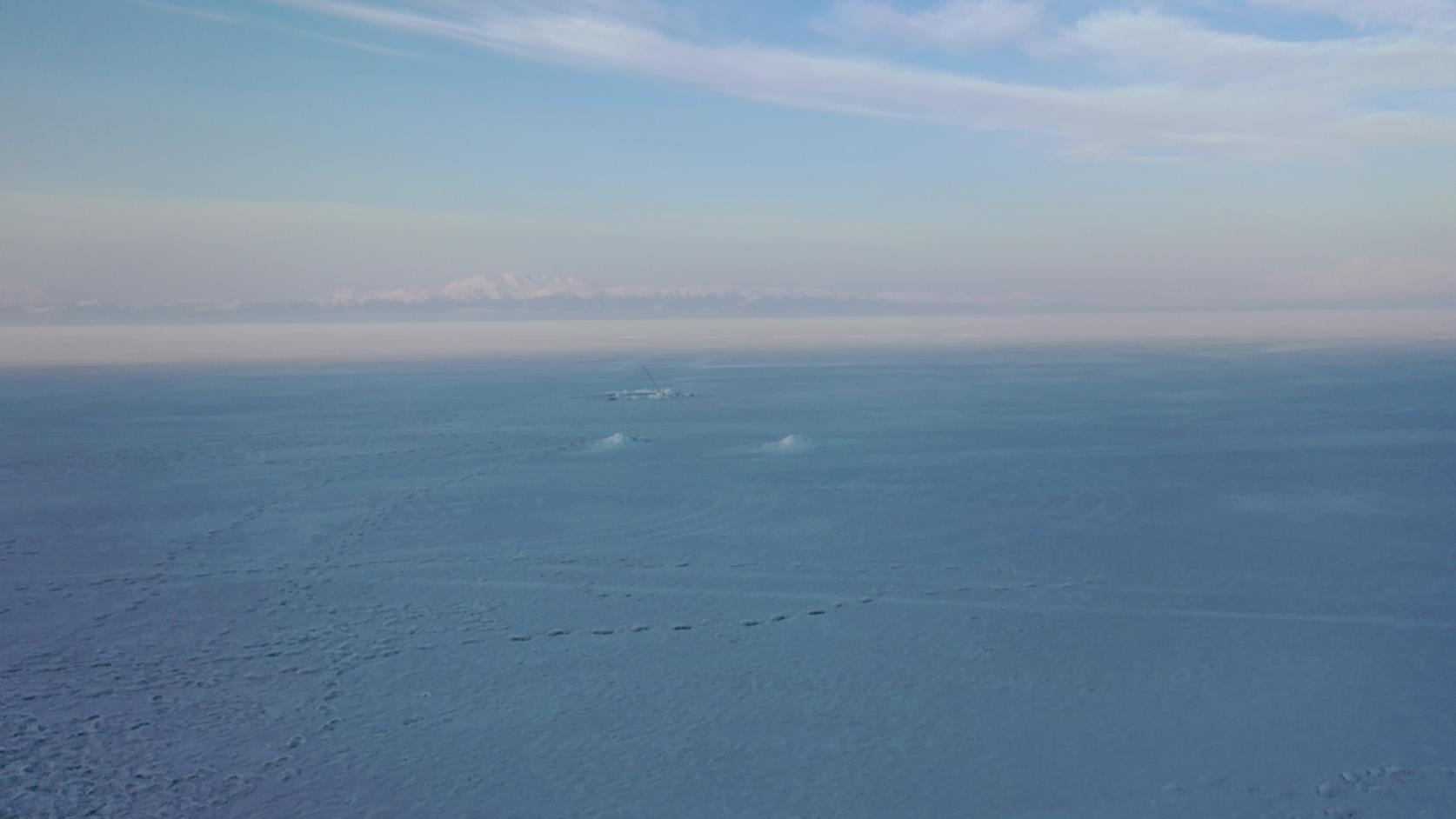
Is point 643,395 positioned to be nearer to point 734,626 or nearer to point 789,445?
point 789,445

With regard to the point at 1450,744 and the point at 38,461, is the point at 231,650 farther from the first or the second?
the point at 38,461

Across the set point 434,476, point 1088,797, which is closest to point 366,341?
point 434,476

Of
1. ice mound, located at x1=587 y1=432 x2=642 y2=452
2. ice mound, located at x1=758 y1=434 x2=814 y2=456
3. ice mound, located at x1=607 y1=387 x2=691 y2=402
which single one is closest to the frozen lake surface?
ice mound, located at x1=587 y1=432 x2=642 y2=452

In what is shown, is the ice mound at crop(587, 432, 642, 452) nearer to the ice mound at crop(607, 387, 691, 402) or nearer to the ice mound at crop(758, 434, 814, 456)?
the ice mound at crop(758, 434, 814, 456)

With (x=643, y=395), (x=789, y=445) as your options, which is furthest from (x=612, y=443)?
(x=643, y=395)

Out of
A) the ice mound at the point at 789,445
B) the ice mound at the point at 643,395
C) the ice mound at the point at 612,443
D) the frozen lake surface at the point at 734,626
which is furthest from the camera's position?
the ice mound at the point at 643,395

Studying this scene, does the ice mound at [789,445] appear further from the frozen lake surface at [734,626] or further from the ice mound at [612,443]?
the ice mound at [612,443]

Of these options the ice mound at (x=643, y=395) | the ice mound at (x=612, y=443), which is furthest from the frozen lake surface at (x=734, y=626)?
the ice mound at (x=643, y=395)
